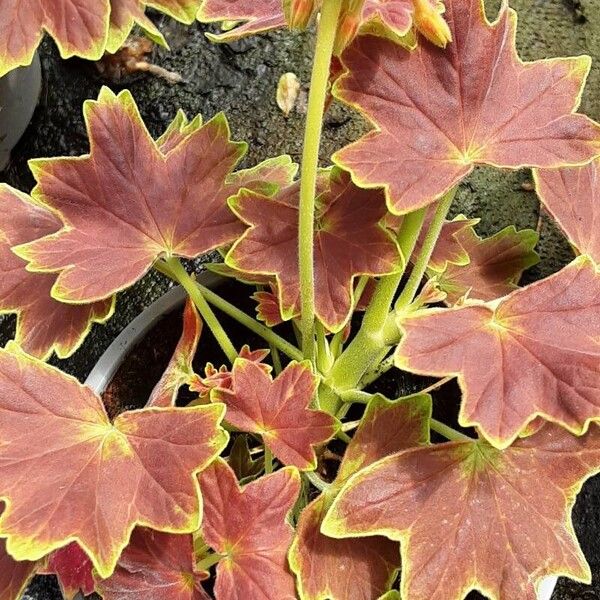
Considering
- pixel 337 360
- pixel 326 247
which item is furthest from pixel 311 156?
pixel 337 360

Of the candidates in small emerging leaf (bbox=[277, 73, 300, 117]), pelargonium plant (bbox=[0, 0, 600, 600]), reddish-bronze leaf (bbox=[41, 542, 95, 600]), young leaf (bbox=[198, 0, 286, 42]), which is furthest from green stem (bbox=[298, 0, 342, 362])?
small emerging leaf (bbox=[277, 73, 300, 117])

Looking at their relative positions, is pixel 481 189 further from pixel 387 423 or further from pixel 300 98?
pixel 387 423

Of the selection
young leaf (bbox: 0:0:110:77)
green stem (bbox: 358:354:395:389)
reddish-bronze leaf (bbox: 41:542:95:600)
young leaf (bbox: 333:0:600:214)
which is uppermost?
young leaf (bbox: 0:0:110:77)

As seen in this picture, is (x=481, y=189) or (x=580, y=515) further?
(x=481, y=189)

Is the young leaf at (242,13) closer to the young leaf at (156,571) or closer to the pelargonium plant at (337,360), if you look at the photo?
the pelargonium plant at (337,360)

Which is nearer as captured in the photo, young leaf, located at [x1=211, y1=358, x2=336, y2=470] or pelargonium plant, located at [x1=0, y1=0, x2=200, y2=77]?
young leaf, located at [x1=211, y1=358, x2=336, y2=470]

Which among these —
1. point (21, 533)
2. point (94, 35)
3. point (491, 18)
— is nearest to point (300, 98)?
point (491, 18)

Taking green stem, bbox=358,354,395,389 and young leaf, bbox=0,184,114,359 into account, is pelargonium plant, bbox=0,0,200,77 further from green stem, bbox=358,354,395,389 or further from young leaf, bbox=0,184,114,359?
green stem, bbox=358,354,395,389
